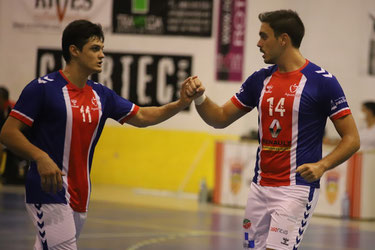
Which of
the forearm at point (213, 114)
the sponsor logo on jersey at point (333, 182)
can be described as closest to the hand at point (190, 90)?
the forearm at point (213, 114)

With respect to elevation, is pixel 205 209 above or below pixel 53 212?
below

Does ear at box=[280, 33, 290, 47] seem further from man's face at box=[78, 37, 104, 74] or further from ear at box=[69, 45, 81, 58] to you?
ear at box=[69, 45, 81, 58]

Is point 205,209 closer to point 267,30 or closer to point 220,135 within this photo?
point 220,135

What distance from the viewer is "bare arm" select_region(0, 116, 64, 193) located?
5797mm

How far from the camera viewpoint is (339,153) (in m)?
6.34

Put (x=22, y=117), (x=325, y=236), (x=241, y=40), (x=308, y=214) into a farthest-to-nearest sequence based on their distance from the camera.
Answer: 1. (x=241, y=40)
2. (x=325, y=236)
3. (x=308, y=214)
4. (x=22, y=117)

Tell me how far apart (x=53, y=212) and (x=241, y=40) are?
13.1 m

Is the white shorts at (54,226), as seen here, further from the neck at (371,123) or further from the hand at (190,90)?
the neck at (371,123)

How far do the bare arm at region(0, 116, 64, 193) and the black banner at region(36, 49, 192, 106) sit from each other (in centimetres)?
1317

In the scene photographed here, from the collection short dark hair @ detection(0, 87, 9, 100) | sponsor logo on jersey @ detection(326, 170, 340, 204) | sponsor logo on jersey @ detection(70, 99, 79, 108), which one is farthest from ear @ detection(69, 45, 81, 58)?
sponsor logo on jersey @ detection(326, 170, 340, 204)

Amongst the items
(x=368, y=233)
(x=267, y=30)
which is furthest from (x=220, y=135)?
(x=267, y=30)

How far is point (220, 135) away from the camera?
19094 mm

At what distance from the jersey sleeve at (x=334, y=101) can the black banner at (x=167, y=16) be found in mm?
12737

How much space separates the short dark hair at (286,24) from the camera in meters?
6.65
